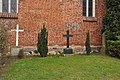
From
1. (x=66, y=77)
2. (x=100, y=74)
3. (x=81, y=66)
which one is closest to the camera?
(x=66, y=77)

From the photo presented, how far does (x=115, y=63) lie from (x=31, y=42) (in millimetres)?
5561

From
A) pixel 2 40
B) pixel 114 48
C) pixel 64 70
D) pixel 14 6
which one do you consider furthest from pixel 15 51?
pixel 114 48

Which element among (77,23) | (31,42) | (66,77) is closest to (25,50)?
(31,42)

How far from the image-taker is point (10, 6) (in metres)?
16.9

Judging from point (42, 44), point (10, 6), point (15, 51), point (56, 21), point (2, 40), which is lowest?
point (15, 51)

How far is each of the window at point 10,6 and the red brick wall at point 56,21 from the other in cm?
41

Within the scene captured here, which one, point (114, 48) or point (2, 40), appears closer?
point (2, 40)

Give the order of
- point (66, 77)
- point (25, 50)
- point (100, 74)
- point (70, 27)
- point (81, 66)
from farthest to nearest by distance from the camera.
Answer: point (70, 27), point (25, 50), point (81, 66), point (100, 74), point (66, 77)

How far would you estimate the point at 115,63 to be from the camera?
44.7 ft

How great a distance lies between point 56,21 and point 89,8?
9.31 feet

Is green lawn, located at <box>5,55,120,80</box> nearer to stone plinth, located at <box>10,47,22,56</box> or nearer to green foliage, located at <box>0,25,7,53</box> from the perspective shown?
green foliage, located at <box>0,25,7,53</box>

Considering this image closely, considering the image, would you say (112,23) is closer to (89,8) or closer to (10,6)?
(89,8)

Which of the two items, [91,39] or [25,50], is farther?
[91,39]

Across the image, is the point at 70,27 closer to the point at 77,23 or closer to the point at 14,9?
the point at 77,23
